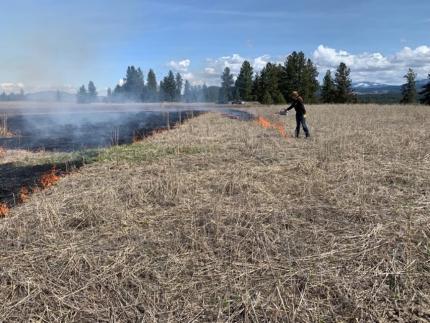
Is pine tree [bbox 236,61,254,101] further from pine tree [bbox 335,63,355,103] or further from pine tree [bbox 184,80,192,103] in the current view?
pine tree [bbox 184,80,192,103]

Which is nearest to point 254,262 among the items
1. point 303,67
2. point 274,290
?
point 274,290

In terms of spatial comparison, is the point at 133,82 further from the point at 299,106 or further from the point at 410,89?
the point at 299,106

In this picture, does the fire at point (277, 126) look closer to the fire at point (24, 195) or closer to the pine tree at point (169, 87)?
the fire at point (24, 195)

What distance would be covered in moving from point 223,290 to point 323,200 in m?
3.22

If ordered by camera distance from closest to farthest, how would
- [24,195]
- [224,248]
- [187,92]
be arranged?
[224,248], [24,195], [187,92]

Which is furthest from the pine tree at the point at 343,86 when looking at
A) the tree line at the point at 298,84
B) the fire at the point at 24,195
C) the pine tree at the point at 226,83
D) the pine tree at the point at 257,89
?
the fire at the point at 24,195

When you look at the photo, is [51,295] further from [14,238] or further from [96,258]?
[14,238]

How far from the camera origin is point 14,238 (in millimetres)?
5637

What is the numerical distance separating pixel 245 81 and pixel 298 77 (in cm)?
1366

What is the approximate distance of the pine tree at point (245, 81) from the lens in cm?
8869

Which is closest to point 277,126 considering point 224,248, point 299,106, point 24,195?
point 299,106

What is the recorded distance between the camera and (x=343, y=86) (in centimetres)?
7688

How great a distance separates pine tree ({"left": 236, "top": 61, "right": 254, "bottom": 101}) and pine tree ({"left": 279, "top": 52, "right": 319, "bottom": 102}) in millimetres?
9046

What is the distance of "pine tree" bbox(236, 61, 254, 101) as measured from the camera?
88688mm
